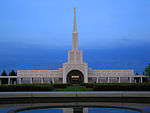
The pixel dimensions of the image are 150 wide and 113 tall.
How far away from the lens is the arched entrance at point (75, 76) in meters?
58.9

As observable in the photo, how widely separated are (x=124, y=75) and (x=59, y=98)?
52.1 meters

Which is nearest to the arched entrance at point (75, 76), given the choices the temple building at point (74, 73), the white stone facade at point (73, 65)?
the temple building at point (74, 73)

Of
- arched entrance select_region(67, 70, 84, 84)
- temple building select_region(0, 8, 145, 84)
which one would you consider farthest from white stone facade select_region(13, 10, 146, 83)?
arched entrance select_region(67, 70, 84, 84)

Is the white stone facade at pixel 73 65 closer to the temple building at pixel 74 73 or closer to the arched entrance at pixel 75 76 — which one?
the temple building at pixel 74 73

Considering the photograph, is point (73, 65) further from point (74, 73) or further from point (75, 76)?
point (75, 76)

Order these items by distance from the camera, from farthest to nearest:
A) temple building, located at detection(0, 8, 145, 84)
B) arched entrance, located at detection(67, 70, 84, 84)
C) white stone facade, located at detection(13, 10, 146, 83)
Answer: arched entrance, located at detection(67, 70, 84, 84) < white stone facade, located at detection(13, 10, 146, 83) < temple building, located at detection(0, 8, 145, 84)

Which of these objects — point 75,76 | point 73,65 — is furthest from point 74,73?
point 73,65

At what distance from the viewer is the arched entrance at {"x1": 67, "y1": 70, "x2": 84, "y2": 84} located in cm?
5891

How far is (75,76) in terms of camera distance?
5903 centimetres

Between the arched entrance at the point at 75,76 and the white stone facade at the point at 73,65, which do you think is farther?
the arched entrance at the point at 75,76

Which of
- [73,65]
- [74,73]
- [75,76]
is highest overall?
[73,65]

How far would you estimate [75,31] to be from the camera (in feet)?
199

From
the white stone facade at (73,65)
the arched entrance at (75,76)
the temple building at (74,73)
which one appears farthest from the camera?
the arched entrance at (75,76)

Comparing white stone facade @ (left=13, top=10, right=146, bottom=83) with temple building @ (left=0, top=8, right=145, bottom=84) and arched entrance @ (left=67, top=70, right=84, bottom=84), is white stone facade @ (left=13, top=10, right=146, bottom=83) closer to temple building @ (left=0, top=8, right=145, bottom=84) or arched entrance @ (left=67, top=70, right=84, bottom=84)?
temple building @ (left=0, top=8, right=145, bottom=84)
